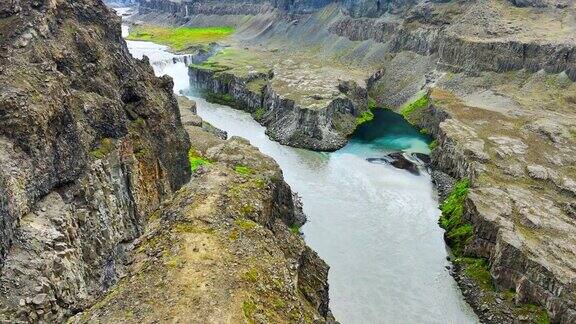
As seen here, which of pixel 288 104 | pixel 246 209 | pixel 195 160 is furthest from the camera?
pixel 288 104

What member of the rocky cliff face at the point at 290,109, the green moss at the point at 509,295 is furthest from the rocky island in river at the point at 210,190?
the rocky cliff face at the point at 290,109

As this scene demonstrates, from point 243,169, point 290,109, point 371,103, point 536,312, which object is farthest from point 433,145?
point 243,169

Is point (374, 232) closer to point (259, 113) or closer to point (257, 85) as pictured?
point (259, 113)

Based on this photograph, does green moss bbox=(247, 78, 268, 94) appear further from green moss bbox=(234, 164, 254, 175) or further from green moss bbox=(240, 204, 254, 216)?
green moss bbox=(240, 204, 254, 216)

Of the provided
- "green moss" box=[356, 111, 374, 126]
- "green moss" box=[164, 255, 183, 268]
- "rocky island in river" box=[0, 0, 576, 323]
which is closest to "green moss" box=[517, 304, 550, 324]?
"rocky island in river" box=[0, 0, 576, 323]

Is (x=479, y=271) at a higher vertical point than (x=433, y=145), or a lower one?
higher

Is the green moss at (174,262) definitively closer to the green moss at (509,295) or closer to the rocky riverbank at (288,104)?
the green moss at (509,295)

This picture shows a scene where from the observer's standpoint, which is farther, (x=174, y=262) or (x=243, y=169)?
(x=243, y=169)
